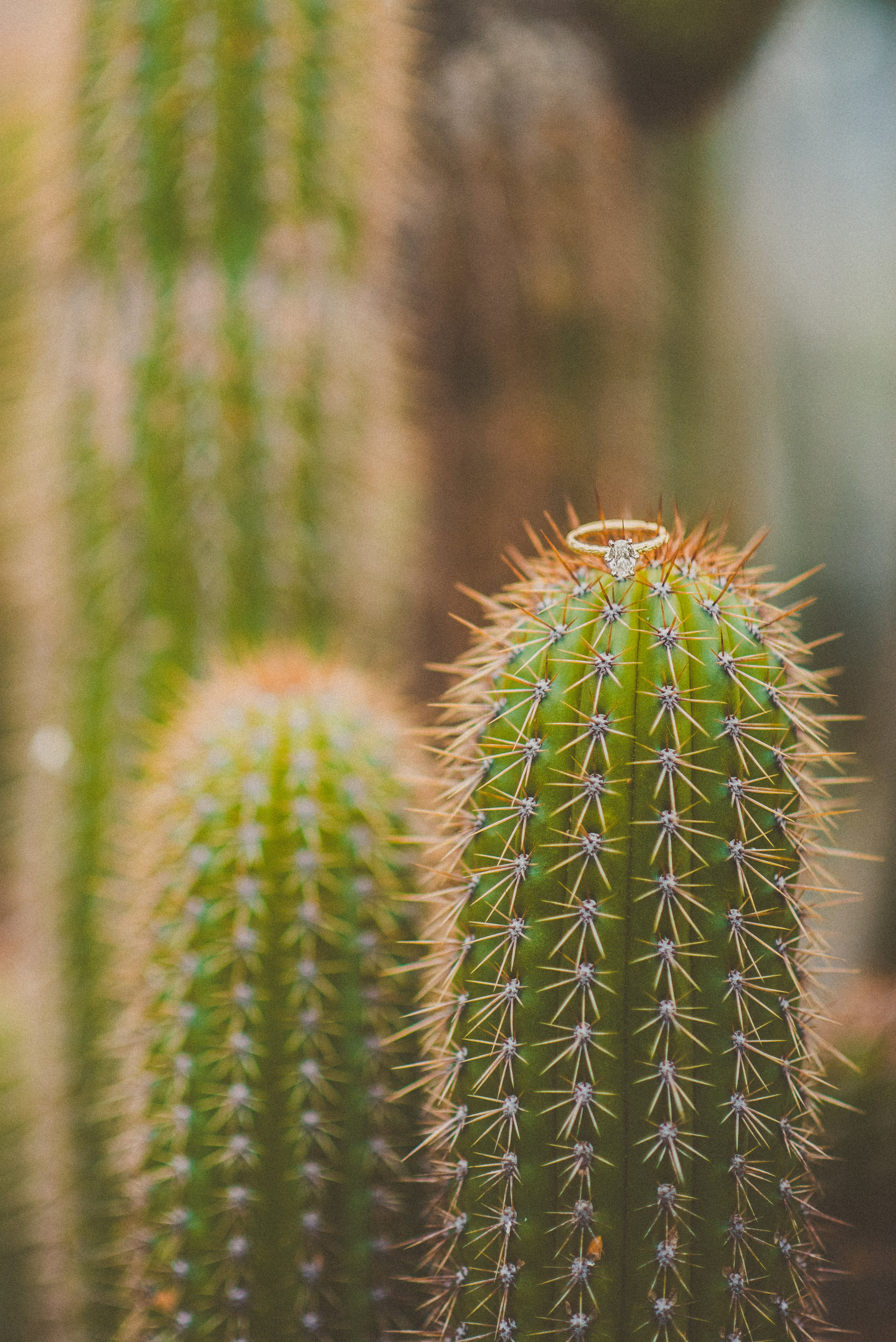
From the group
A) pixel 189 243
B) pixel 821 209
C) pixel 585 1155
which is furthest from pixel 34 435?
pixel 585 1155

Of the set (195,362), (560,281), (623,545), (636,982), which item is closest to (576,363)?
(560,281)

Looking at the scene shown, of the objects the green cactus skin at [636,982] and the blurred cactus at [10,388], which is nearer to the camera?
the green cactus skin at [636,982]

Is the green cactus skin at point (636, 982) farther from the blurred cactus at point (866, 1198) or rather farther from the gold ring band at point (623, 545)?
the blurred cactus at point (866, 1198)

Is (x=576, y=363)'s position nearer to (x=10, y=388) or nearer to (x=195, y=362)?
(x=195, y=362)

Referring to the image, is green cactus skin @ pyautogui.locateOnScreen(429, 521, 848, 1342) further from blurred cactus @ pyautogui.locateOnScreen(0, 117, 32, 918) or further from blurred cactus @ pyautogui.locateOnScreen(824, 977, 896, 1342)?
blurred cactus @ pyautogui.locateOnScreen(0, 117, 32, 918)

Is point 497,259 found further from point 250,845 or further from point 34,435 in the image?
point 250,845

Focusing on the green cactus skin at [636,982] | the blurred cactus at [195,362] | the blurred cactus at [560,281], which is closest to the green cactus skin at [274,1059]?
the green cactus skin at [636,982]
